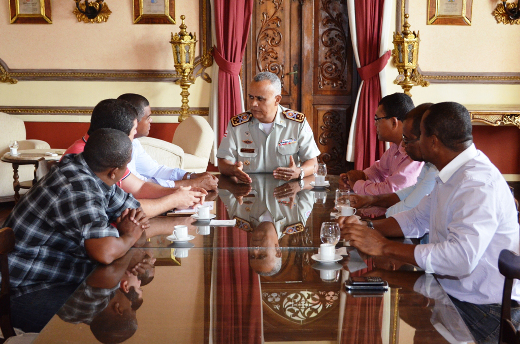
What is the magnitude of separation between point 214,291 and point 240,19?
4863 millimetres

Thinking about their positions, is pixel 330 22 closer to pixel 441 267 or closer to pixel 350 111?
pixel 350 111

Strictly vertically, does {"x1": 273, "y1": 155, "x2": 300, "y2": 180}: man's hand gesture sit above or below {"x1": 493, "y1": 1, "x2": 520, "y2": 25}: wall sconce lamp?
below

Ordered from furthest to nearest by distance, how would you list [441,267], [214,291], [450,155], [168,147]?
[168,147]
[450,155]
[441,267]
[214,291]

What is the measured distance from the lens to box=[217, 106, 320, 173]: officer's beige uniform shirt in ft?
11.8

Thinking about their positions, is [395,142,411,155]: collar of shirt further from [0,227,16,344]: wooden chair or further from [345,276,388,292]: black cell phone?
[0,227,16,344]: wooden chair

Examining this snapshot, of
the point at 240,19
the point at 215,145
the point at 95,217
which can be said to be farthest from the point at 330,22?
the point at 95,217

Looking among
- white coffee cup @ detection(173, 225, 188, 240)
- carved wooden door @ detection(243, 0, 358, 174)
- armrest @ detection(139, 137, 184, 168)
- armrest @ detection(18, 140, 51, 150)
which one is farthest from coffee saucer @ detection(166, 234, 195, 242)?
carved wooden door @ detection(243, 0, 358, 174)

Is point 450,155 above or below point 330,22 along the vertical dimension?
below

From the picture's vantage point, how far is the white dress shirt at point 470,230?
154cm

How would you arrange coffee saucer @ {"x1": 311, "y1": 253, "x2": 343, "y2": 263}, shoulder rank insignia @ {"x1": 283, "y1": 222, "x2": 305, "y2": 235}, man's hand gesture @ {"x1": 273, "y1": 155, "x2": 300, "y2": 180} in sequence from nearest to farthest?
coffee saucer @ {"x1": 311, "y1": 253, "x2": 343, "y2": 263} → shoulder rank insignia @ {"x1": 283, "y1": 222, "x2": 305, "y2": 235} → man's hand gesture @ {"x1": 273, "y1": 155, "x2": 300, "y2": 180}

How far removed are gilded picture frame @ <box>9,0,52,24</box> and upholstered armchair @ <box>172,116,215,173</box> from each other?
2054mm

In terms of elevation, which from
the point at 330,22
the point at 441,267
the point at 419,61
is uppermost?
the point at 330,22

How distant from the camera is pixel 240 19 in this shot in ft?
19.0

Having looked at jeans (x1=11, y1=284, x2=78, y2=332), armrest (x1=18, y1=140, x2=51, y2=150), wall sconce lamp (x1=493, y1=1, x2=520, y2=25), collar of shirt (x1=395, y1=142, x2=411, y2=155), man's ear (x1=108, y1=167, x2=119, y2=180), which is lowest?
jeans (x1=11, y1=284, x2=78, y2=332)
